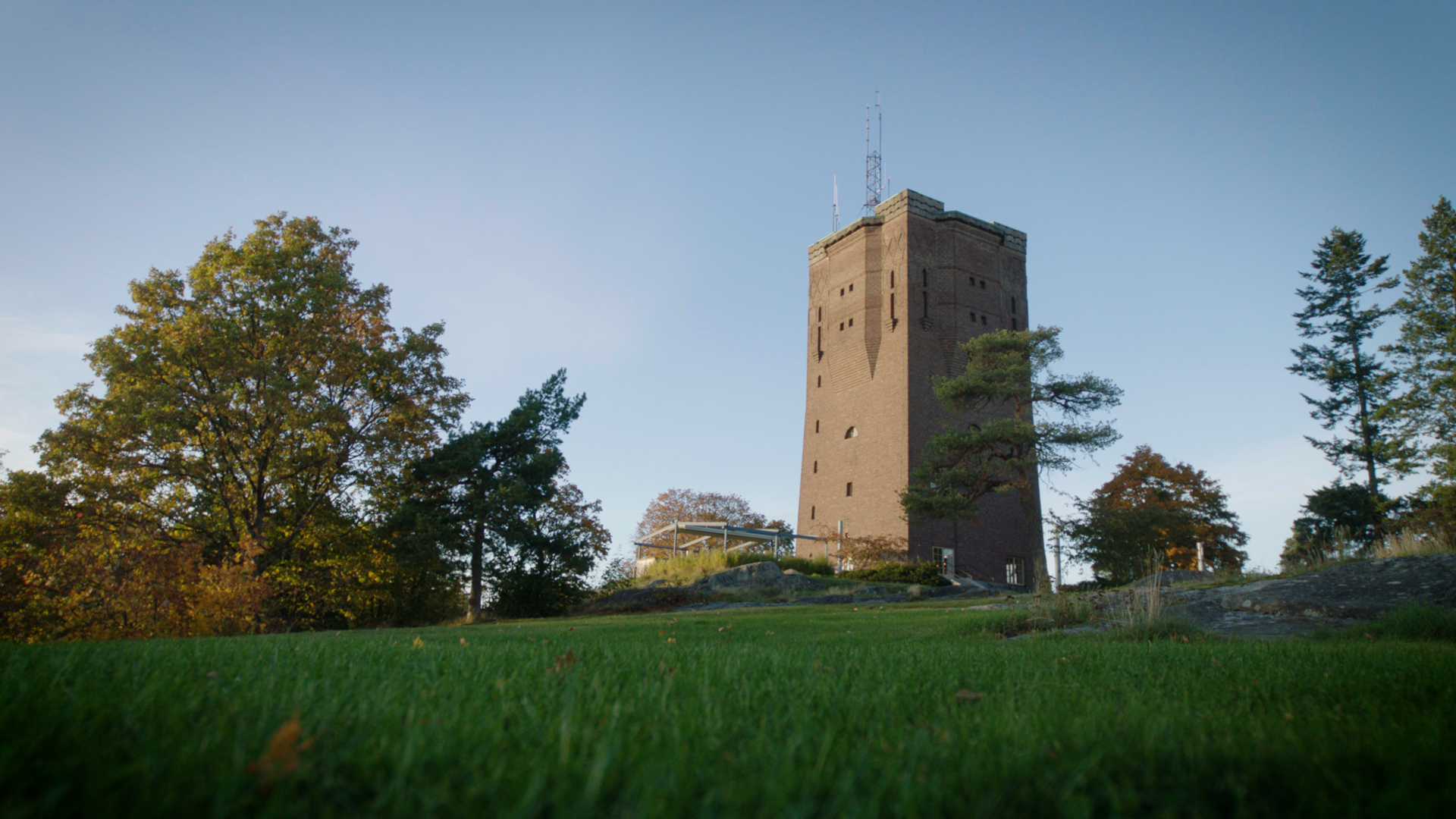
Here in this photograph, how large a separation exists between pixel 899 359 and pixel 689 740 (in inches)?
1338

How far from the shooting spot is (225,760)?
1.27 metres

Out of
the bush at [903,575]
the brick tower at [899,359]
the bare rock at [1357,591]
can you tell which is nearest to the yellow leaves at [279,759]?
the bare rock at [1357,591]

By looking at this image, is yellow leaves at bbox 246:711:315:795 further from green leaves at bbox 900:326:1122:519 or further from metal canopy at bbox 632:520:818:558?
metal canopy at bbox 632:520:818:558

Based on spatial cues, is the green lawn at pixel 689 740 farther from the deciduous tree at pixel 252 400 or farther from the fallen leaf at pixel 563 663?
the deciduous tree at pixel 252 400

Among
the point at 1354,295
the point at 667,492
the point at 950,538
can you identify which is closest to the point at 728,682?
the point at 950,538

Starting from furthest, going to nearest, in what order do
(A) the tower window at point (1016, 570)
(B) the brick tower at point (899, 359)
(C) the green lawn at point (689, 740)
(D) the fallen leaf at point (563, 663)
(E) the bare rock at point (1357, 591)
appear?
1. (A) the tower window at point (1016, 570)
2. (B) the brick tower at point (899, 359)
3. (E) the bare rock at point (1357, 591)
4. (D) the fallen leaf at point (563, 663)
5. (C) the green lawn at point (689, 740)

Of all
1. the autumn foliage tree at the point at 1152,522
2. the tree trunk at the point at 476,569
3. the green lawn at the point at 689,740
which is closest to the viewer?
the green lawn at the point at 689,740

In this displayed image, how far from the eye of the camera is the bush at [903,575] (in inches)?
1008

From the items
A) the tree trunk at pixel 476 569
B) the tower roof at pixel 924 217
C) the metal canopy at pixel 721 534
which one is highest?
the tower roof at pixel 924 217

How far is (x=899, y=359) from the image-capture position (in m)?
34.5

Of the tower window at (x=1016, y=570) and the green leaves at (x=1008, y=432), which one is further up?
the green leaves at (x=1008, y=432)

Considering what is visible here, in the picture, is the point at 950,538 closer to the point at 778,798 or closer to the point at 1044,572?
the point at 1044,572

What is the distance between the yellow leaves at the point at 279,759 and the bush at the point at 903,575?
24.8 meters

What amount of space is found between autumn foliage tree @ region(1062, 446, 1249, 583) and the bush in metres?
5.01
